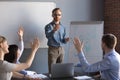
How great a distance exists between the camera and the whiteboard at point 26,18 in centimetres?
532

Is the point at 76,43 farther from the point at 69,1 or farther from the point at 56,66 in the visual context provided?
the point at 69,1

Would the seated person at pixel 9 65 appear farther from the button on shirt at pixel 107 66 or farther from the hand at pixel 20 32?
the hand at pixel 20 32

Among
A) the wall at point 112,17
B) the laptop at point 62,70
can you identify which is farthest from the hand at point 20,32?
the wall at point 112,17

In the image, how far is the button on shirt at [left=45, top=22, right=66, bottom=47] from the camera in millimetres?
5207

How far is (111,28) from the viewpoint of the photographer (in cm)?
→ 611

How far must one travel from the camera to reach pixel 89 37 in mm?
5402

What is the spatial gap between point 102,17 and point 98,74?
291cm

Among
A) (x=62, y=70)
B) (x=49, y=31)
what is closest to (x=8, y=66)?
(x=62, y=70)

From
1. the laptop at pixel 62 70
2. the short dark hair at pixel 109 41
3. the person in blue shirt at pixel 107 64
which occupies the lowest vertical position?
the laptop at pixel 62 70

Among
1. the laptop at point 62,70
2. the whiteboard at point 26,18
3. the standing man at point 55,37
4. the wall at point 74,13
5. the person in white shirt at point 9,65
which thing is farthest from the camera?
the wall at point 74,13

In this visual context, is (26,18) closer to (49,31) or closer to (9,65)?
(49,31)

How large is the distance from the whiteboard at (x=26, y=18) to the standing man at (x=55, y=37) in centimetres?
38

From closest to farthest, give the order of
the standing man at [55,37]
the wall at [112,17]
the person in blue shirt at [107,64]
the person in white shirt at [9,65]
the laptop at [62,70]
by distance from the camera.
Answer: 1. the person in white shirt at [9,65]
2. the person in blue shirt at [107,64]
3. the laptop at [62,70]
4. the standing man at [55,37]
5. the wall at [112,17]

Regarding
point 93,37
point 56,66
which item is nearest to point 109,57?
point 56,66
